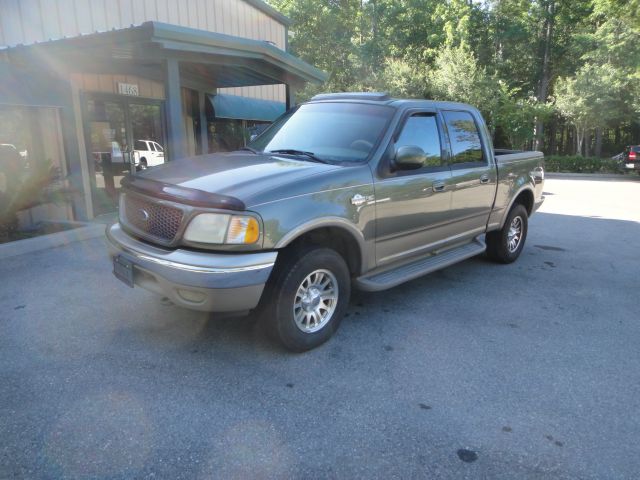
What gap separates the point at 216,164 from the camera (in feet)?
13.0

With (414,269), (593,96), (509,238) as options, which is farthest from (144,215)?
(593,96)

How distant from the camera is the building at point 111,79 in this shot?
6.70 metres

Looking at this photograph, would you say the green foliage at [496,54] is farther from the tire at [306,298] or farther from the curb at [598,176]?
the tire at [306,298]

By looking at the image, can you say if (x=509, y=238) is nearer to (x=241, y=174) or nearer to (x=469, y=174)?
(x=469, y=174)

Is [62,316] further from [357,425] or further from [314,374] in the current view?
[357,425]

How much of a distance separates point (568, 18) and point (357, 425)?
34.3m

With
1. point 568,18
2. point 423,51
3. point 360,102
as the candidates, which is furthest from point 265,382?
point 568,18

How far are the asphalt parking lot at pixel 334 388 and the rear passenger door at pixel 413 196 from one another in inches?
27.7

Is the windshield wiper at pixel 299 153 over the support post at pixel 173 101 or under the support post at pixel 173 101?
under

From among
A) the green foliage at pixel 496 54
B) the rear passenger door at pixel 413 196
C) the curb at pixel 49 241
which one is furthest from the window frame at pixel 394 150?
the green foliage at pixel 496 54

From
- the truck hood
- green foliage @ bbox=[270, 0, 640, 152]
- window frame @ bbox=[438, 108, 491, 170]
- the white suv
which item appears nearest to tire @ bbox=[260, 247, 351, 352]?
the truck hood

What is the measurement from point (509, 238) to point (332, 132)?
3240 millimetres

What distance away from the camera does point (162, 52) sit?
6438 mm

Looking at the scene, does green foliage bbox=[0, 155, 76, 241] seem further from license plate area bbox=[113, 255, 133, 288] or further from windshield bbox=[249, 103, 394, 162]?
windshield bbox=[249, 103, 394, 162]
